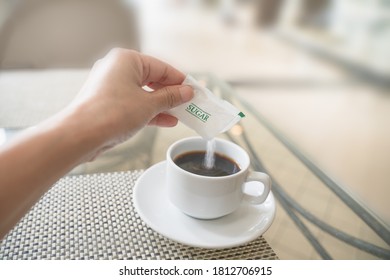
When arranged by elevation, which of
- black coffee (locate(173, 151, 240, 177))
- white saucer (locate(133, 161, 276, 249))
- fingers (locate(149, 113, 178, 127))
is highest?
fingers (locate(149, 113, 178, 127))

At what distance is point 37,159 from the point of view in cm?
29

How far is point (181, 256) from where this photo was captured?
0.34 metres

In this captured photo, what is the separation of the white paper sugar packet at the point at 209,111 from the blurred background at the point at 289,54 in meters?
0.14

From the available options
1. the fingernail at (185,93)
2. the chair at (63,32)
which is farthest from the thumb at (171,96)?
the chair at (63,32)

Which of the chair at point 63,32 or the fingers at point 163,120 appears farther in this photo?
the chair at point 63,32

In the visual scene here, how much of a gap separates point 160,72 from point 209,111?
8 centimetres

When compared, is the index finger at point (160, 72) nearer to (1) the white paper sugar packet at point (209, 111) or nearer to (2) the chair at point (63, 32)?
(1) the white paper sugar packet at point (209, 111)

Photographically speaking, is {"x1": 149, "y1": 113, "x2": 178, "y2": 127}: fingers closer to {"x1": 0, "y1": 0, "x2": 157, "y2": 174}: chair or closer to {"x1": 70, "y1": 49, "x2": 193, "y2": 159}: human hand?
{"x1": 70, "y1": 49, "x2": 193, "y2": 159}: human hand

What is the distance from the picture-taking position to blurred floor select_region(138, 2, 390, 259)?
439 mm

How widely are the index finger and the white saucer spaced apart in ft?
0.41

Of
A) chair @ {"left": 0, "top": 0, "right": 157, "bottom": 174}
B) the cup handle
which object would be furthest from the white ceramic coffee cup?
chair @ {"left": 0, "top": 0, "right": 157, "bottom": 174}

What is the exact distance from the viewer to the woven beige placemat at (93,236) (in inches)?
13.2

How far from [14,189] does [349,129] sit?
5.48 feet
